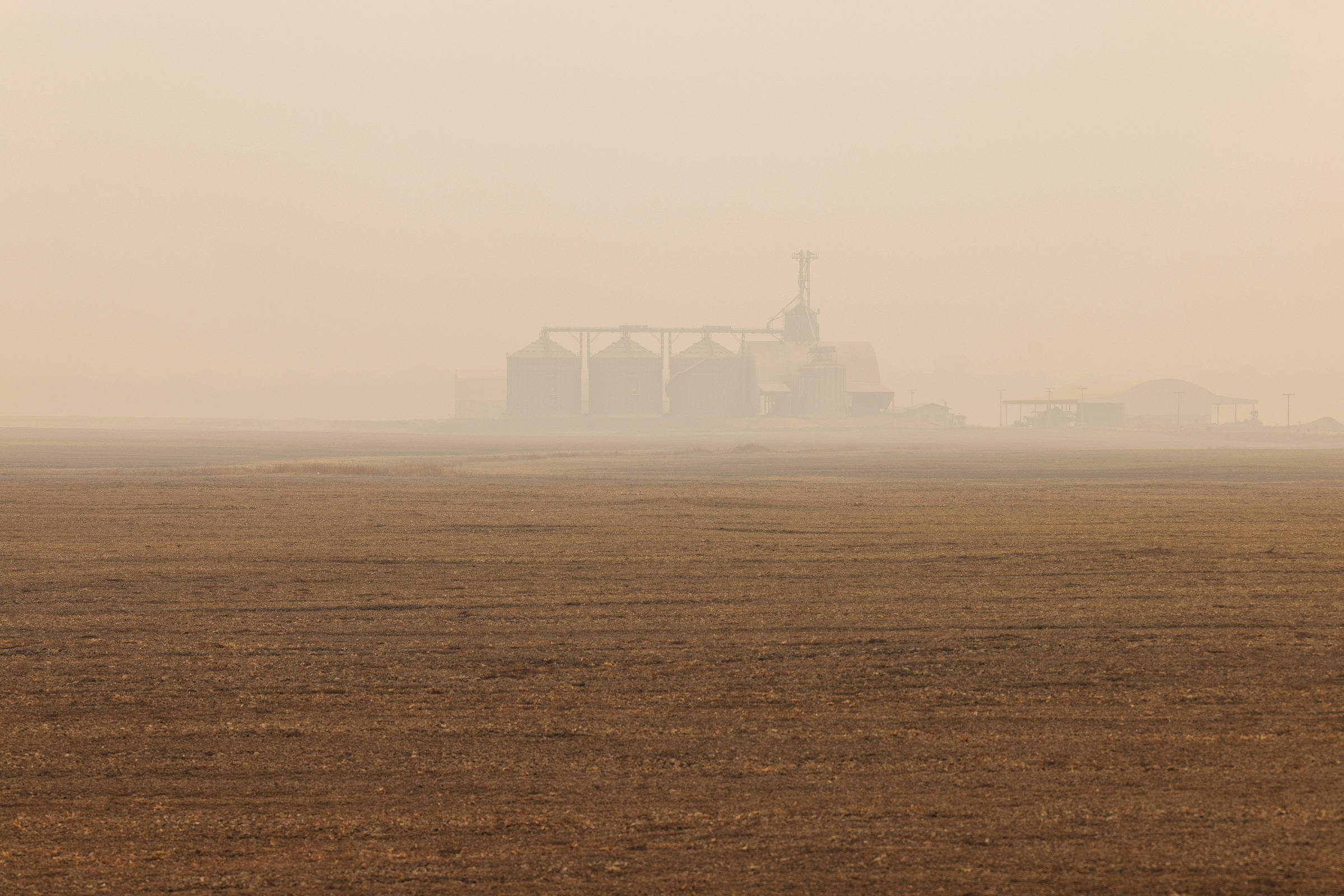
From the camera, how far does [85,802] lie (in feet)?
23.5

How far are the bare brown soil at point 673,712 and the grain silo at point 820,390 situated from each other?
95.3 metres

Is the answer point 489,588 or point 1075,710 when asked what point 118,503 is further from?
point 1075,710

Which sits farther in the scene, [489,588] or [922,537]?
[922,537]

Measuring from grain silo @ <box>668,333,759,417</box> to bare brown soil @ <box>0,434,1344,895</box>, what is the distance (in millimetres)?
96437

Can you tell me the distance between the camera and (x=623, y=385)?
11956cm

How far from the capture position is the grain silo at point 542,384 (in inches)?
4579

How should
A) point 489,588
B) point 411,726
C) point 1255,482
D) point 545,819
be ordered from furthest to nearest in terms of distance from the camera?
point 1255,482 < point 489,588 < point 411,726 < point 545,819

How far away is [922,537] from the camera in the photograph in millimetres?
20969

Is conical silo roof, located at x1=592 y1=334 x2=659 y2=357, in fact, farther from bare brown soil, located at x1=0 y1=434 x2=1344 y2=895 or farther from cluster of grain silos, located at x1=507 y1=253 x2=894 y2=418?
bare brown soil, located at x1=0 y1=434 x2=1344 y2=895

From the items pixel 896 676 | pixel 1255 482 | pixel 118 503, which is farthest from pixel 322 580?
pixel 1255 482

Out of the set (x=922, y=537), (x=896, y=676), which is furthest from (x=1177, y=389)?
(x=896, y=676)

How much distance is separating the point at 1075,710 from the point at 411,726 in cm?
526

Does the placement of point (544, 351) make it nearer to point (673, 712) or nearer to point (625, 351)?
point (625, 351)

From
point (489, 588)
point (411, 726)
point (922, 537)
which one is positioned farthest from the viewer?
point (922, 537)
